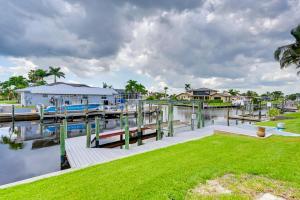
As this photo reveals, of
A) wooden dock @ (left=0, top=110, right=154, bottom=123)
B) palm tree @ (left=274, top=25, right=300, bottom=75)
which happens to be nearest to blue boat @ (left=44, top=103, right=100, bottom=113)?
wooden dock @ (left=0, top=110, right=154, bottom=123)

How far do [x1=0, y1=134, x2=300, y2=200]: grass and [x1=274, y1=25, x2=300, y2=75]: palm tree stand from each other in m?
Result: 14.2

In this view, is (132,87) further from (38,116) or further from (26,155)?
(26,155)

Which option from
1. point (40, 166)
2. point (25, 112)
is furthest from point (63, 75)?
point (40, 166)

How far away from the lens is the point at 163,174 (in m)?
4.96

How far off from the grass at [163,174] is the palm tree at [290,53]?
1422cm

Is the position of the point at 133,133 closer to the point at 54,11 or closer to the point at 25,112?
the point at 54,11

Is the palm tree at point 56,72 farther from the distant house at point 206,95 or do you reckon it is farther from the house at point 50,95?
the distant house at point 206,95

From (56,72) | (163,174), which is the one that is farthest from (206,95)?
(163,174)

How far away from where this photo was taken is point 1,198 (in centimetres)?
424

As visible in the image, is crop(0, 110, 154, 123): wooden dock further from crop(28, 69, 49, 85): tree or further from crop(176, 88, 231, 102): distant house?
crop(176, 88, 231, 102): distant house

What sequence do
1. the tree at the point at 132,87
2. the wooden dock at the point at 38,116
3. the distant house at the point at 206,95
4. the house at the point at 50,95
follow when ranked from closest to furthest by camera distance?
the wooden dock at the point at 38,116, the house at the point at 50,95, the tree at the point at 132,87, the distant house at the point at 206,95

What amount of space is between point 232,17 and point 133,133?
1312 cm

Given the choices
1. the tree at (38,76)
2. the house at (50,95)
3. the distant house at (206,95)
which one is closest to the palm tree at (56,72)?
the tree at (38,76)

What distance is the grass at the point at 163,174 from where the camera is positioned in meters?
4.11
